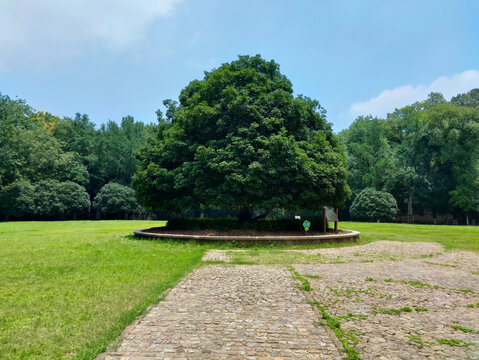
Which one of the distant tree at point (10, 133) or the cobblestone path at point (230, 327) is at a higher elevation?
the distant tree at point (10, 133)

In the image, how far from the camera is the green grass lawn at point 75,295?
365 centimetres

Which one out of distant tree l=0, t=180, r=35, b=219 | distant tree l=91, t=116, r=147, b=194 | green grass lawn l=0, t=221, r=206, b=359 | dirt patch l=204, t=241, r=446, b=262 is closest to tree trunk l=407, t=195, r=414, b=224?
dirt patch l=204, t=241, r=446, b=262

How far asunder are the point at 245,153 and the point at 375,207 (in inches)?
1068

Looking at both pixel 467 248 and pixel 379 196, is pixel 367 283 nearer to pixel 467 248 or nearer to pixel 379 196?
pixel 467 248

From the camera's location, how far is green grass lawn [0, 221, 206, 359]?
3652 mm

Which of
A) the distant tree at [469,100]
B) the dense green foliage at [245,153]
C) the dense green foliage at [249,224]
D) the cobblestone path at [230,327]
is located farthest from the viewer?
the distant tree at [469,100]

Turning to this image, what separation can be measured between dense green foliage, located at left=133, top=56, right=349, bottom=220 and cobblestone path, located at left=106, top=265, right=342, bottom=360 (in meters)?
7.76

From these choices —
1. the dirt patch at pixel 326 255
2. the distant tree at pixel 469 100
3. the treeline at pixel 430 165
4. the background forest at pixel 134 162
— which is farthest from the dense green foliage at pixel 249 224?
the distant tree at pixel 469 100

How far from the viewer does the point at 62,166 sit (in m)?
48.6

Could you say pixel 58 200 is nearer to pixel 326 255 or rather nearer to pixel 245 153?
pixel 245 153

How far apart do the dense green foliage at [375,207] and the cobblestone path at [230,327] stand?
32823mm

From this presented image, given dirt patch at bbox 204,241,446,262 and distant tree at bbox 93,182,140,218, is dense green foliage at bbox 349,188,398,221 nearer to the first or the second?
dirt patch at bbox 204,241,446,262

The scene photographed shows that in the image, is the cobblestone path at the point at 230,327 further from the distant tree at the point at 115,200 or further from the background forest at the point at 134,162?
the distant tree at the point at 115,200

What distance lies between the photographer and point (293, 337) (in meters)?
3.88
